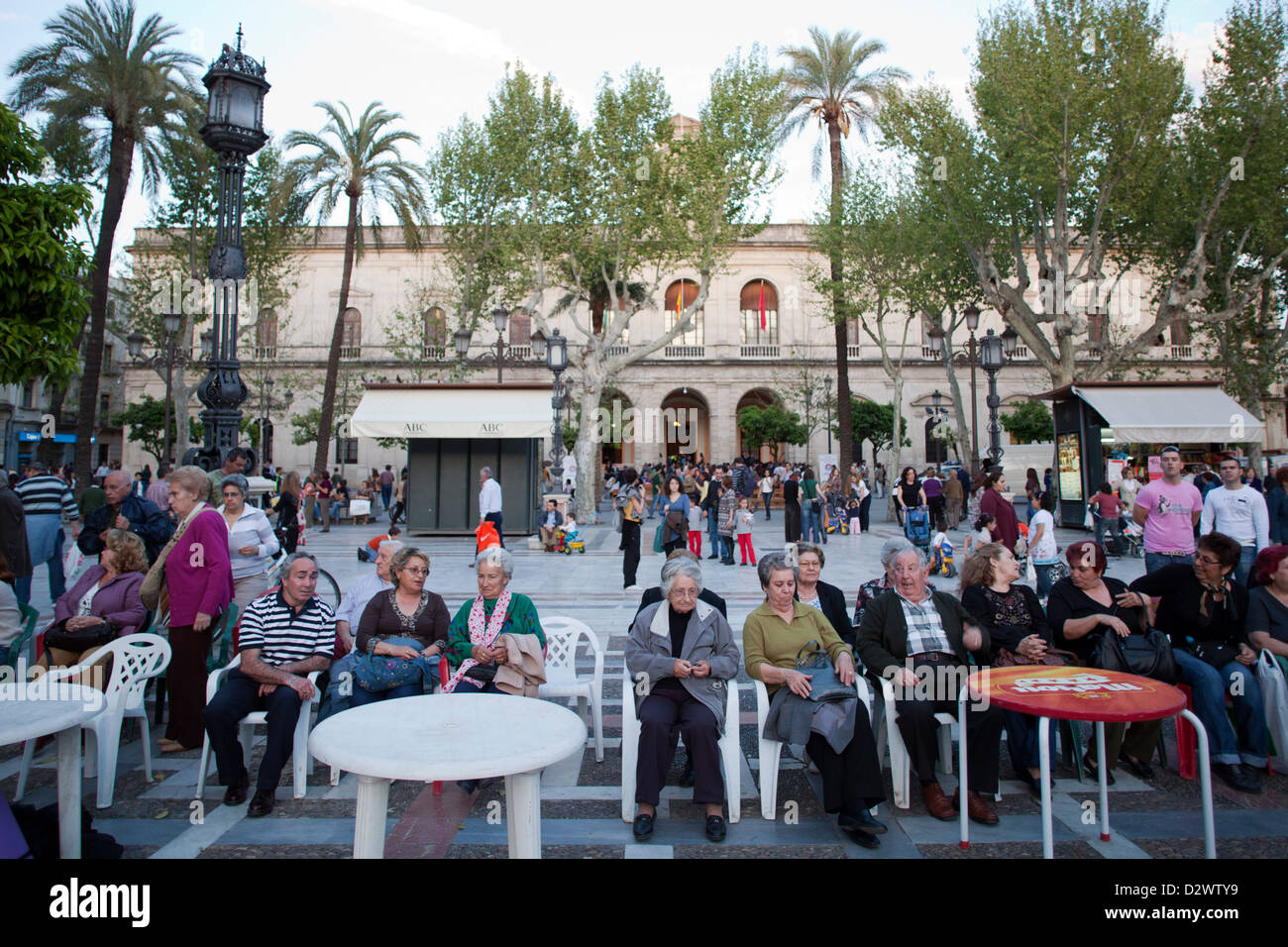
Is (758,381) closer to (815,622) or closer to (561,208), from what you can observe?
(561,208)

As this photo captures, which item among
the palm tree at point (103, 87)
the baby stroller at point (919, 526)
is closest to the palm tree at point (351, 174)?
the palm tree at point (103, 87)

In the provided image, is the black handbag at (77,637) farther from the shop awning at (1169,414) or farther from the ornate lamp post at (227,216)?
the shop awning at (1169,414)

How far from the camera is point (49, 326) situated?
625 centimetres

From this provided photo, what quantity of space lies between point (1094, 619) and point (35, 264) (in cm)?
777

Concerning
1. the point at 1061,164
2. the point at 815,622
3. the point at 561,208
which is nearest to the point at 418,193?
the point at 561,208

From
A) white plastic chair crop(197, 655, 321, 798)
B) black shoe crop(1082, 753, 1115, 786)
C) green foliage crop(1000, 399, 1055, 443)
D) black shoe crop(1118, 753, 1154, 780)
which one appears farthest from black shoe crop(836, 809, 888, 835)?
green foliage crop(1000, 399, 1055, 443)

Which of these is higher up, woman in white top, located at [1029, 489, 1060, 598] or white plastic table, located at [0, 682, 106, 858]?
woman in white top, located at [1029, 489, 1060, 598]

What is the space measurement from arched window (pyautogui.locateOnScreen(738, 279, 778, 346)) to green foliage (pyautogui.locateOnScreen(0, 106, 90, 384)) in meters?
33.0

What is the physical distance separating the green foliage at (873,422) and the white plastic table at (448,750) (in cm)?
2964

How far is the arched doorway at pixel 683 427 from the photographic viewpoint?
37.6 m

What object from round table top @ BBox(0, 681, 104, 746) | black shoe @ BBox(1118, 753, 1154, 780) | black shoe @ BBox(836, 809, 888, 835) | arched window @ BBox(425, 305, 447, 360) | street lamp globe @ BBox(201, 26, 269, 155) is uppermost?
arched window @ BBox(425, 305, 447, 360)

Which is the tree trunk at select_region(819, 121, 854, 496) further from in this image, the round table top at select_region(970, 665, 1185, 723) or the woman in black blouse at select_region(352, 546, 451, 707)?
the woman in black blouse at select_region(352, 546, 451, 707)

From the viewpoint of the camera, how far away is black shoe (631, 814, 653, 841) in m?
3.39
